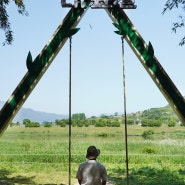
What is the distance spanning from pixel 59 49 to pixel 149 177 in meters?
7.44

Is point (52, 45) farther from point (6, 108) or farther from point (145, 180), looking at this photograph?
point (145, 180)

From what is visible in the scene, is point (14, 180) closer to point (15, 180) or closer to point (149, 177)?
point (15, 180)

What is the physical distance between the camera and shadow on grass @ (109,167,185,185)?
10047mm

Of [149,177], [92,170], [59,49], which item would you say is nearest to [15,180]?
[149,177]

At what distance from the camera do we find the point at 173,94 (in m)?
4.56

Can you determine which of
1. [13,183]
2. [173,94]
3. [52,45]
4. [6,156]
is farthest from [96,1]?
[6,156]

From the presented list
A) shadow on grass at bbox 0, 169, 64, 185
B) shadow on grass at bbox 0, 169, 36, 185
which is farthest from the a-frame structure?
shadow on grass at bbox 0, 169, 36, 185

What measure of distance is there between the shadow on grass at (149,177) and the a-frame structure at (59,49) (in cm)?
583

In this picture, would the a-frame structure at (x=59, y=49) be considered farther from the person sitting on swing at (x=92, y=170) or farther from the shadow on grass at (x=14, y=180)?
the shadow on grass at (x=14, y=180)

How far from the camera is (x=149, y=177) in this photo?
11.1m

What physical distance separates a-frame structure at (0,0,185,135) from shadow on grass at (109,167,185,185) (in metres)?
5.83

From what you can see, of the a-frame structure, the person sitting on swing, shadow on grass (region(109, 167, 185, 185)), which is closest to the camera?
the person sitting on swing

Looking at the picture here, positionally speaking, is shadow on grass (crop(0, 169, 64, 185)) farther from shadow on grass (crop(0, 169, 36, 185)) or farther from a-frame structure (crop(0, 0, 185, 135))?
a-frame structure (crop(0, 0, 185, 135))

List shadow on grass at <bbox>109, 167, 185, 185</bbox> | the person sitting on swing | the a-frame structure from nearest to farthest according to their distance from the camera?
the person sitting on swing < the a-frame structure < shadow on grass at <bbox>109, 167, 185, 185</bbox>
